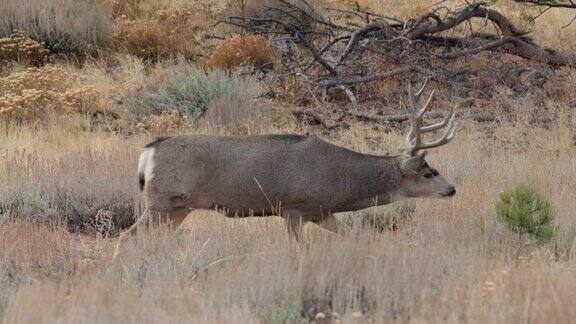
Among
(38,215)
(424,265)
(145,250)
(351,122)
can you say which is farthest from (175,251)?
(351,122)

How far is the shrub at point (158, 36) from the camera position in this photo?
57.9ft

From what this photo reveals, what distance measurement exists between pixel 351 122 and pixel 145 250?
7443 millimetres

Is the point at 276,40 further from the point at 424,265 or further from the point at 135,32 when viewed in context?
the point at 424,265

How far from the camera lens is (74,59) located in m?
17.7

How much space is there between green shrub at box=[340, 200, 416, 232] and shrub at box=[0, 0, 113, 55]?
9.23 meters

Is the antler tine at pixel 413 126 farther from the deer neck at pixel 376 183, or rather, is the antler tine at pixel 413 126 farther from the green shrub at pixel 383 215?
the green shrub at pixel 383 215

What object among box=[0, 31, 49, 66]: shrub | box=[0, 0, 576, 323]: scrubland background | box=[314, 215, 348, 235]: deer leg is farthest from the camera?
box=[0, 31, 49, 66]: shrub

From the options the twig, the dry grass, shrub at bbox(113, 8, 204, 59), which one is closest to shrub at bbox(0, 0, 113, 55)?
shrub at bbox(113, 8, 204, 59)

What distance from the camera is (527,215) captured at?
7.61 meters

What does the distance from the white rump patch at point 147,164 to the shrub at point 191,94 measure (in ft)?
19.8

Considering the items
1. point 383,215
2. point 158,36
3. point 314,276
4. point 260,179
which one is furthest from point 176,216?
point 158,36

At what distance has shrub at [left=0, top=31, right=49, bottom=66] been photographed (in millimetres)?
16500

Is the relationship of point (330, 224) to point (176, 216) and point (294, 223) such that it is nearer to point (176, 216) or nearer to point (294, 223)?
point (294, 223)

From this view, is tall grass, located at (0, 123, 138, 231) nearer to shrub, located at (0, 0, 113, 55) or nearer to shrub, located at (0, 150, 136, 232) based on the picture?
shrub, located at (0, 150, 136, 232)
